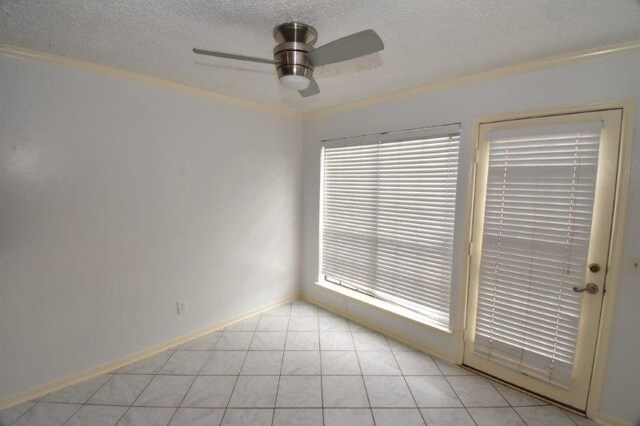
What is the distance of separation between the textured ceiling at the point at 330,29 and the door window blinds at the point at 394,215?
2.22 ft

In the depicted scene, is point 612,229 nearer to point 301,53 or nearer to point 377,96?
point 377,96

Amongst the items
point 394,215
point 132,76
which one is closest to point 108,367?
point 132,76

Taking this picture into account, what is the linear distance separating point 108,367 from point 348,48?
2.82 metres

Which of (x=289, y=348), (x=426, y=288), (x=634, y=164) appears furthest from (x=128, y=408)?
(x=634, y=164)

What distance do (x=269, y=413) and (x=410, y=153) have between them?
2290 mm

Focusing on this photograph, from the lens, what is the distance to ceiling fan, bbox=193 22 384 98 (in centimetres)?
123

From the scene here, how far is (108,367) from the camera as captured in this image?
2.20 metres

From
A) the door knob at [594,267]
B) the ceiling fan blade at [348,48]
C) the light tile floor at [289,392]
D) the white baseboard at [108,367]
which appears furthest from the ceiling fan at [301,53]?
the white baseboard at [108,367]

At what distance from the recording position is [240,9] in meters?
1.37

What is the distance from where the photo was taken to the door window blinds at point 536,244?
1.78 m

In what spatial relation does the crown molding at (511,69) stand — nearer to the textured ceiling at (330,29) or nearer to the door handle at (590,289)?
the textured ceiling at (330,29)

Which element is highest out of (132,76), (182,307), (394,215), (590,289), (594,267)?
(132,76)

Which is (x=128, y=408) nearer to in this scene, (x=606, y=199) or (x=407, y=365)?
(x=407, y=365)

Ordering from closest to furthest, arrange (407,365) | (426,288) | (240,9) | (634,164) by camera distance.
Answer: (240,9)
(634,164)
(407,365)
(426,288)
